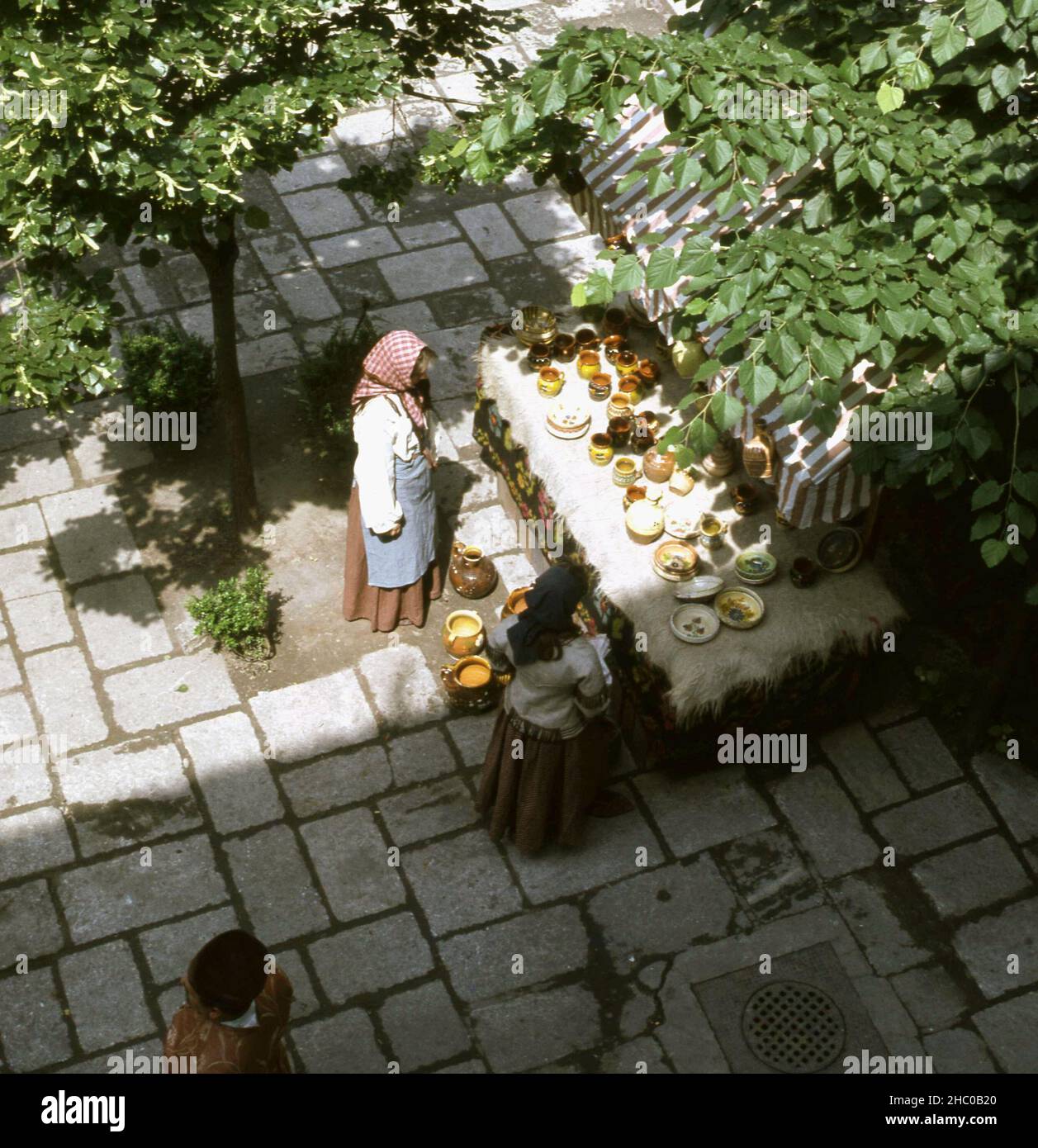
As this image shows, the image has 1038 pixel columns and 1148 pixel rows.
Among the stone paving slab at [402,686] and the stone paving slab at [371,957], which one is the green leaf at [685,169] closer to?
the stone paving slab at [402,686]

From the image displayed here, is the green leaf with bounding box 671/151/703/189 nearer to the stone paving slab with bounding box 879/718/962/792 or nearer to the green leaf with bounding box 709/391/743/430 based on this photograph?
the green leaf with bounding box 709/391/743/430

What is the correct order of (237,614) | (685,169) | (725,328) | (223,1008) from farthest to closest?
(237,614)
(725,328)
(685,169)
(223,1008)

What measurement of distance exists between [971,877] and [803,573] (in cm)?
173

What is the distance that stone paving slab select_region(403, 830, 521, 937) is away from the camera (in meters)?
6.94

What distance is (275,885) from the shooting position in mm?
7000

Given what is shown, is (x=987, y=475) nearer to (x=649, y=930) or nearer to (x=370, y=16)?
(x=649, y=930)

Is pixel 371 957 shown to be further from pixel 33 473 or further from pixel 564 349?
pixel 33 473

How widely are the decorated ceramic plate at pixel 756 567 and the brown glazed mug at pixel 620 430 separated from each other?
98 cm

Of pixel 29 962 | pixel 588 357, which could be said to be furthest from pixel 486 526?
pixel 29 962

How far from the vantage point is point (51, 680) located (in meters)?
7.83

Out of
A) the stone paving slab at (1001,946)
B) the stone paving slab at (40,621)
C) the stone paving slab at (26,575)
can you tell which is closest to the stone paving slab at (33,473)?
the stone paving slab at (26,575)

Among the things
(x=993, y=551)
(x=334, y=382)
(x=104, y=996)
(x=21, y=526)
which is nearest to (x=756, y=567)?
(x=993, y=551)

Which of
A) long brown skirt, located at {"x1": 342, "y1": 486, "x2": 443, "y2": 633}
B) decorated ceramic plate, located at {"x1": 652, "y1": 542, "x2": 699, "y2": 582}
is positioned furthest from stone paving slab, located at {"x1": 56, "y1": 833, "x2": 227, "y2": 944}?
decorated ceramic plate, located at {"x1": 652, "y1": 542, "x2": 699, "y2": 582}
